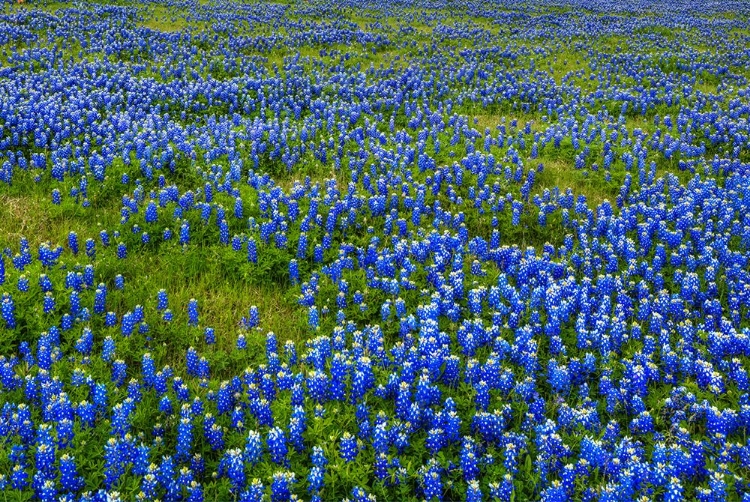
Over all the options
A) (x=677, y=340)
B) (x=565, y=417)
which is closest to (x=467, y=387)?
(x=565, y=417)

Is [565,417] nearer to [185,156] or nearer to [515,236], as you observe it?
[515,236]

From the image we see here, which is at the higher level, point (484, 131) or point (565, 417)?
point (484, 131)

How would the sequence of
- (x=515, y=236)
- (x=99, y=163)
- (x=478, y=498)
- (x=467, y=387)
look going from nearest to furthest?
(x=478, y=498) < (x=467, y=387) < (x=515, y=236) < (x=99, y=163)

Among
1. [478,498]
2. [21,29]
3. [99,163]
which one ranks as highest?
[21,29]

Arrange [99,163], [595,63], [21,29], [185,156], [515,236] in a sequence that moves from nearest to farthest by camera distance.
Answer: [515,236], [99,163], [185,156], [21,29], [595,63]

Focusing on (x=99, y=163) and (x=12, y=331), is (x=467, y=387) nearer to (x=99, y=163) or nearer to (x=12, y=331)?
(x=12, y=331)

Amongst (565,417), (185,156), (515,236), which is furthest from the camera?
(185,156)

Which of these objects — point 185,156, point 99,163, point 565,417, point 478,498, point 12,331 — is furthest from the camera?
point 185,156

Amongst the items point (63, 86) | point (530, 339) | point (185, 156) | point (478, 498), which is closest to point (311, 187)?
point (185, 156)

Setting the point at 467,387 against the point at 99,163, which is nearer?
the point at 467,387
